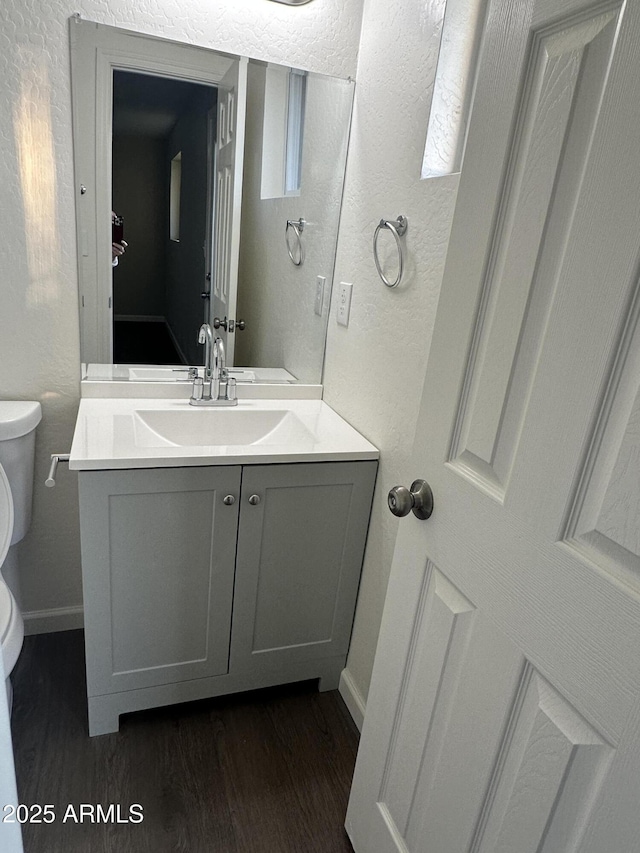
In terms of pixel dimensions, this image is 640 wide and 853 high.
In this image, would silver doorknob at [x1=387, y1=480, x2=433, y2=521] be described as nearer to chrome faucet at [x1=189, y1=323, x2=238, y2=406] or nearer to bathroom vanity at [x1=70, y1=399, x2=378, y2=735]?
bathroom vanity at [x1=70, y1=399, x2=378, y2=735]

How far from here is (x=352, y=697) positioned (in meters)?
1.69

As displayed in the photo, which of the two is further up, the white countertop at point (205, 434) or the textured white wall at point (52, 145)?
the textured white wall at point (52, 145)

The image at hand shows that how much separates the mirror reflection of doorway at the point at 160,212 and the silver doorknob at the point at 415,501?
1070 millimetres

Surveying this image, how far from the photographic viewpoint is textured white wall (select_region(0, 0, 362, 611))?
142 cm

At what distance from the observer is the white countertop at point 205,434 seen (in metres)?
1.34

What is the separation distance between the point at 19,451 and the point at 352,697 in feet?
4.03

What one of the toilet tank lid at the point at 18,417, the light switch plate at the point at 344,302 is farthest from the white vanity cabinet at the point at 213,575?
the light switch plate at the point at 344,302

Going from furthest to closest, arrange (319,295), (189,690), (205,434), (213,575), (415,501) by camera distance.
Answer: (319,295), (205,434), (189,690), (213,575), (415,501)

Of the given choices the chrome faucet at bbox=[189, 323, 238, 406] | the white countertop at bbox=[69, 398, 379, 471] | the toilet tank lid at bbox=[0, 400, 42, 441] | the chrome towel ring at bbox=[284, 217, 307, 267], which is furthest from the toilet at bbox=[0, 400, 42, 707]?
the chrome towel ring at bbox=[284, 217, 307, 267]

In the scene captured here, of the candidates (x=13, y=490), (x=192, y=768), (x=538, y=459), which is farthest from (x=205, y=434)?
(x=538, y=459)

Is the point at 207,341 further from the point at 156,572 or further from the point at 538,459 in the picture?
the point at 538,459

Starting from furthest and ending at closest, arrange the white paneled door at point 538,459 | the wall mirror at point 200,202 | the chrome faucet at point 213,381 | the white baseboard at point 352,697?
1. the chrome faucet at point 213,381
2. the white baseboard at point 352,697
3. the wall mirror at point 200,202
4. the white paneled door at point 538,459

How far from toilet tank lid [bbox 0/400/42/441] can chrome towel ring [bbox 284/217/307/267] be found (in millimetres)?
921

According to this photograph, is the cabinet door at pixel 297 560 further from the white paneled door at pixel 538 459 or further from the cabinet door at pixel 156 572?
the white paneled door at pixel 538 459
